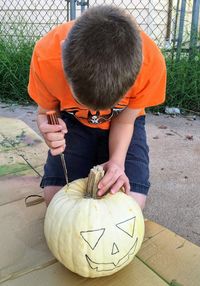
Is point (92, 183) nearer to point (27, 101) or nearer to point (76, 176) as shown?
point (76, 176)

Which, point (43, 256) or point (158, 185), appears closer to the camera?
point (43, 256)

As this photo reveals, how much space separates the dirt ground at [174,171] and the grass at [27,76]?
24 centimetres

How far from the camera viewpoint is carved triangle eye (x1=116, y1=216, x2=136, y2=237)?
1252 mm

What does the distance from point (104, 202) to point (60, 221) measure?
0.50 feet

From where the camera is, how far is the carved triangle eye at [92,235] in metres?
1.23


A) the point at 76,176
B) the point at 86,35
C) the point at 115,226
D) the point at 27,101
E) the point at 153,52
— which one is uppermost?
the point at 86,35

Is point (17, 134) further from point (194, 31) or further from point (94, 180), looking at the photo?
point (194, 31)

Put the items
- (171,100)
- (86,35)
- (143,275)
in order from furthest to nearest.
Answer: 1. (171,100)
2. (143,275)
3. (86,35)

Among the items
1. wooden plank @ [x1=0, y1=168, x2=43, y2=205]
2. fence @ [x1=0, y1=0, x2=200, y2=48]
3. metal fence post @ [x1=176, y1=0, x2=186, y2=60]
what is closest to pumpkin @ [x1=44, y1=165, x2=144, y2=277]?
wooden plank @ [x1=0, y1=168, x2=43, y2=205]

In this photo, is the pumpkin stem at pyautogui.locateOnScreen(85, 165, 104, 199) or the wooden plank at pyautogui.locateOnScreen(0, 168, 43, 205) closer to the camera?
the pumpkin stem at pyautogui.locateOnScreen(85, 165, 104, 199)

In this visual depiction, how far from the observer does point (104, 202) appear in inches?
50.4

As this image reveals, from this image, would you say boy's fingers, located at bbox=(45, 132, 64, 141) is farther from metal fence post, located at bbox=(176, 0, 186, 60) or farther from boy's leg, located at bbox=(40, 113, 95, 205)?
metal fence post, located at bbox=(176, 0, 186, 60)

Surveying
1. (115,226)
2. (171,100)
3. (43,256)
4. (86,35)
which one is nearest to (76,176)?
(43,256)

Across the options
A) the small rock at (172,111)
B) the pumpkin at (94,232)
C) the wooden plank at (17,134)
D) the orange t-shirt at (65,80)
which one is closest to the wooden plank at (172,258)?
the pumpkin at (94,232)
